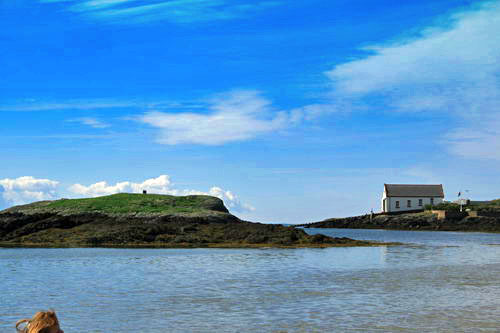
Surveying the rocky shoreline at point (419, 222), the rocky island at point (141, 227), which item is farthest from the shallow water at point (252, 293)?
the rocky shoreline at point (419, 222)

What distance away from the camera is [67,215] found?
56.2 meters

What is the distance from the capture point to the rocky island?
143 ft

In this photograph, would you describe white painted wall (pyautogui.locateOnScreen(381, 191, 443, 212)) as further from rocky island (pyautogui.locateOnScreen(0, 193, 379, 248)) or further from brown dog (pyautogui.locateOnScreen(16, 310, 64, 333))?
brown dog (pyautogui.locateOnScreen(16, 310, 64, 333))

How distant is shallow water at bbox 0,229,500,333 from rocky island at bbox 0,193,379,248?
11.4 m

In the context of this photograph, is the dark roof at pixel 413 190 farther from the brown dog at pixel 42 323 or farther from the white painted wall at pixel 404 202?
the brown dog at pixel 42 323

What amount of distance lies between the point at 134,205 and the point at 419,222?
68.1 m

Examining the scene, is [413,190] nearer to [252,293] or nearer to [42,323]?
[252,293]

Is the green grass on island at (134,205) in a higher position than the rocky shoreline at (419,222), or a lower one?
higher

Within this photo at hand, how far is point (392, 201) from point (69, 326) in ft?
396

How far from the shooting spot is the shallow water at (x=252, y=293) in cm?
1393

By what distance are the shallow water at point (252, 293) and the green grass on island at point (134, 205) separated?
26073 mm

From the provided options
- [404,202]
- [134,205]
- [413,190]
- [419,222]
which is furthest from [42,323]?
[413,190]

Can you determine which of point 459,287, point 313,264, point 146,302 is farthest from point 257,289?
point 313,264

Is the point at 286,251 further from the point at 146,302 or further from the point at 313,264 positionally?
the point at 146,302
